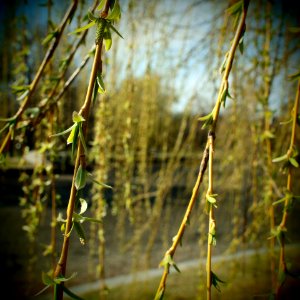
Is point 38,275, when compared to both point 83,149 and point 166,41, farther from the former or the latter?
point 83,149

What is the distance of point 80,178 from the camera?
30cm

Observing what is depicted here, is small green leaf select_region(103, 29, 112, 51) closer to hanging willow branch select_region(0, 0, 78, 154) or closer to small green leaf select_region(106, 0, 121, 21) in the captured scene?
small green leaf select_region(106, 0, 121, 21)

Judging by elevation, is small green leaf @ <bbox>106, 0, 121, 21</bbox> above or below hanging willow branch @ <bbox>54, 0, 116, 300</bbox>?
above

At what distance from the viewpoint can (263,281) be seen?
1687 mm

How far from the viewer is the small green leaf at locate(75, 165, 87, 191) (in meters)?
0.30

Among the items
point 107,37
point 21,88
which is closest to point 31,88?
point 21,88

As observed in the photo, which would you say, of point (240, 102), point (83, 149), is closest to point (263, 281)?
point (240, 102)

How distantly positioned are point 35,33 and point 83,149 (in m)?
1.12

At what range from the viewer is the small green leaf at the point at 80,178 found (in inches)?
11.9

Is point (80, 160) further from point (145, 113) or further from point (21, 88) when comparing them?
point (145, 113)

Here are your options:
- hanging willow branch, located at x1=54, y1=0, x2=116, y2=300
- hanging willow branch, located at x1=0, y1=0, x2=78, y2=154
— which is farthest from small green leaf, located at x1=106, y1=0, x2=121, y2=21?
hanging willow branch, located at x1=0, y1=0, x2=78, y2=154

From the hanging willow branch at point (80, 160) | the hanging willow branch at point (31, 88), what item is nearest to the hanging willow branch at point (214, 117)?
the hanging willow branch at point (80, 160)

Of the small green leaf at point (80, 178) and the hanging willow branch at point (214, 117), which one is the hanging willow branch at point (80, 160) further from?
the hanging willow branch at point (214, 117)

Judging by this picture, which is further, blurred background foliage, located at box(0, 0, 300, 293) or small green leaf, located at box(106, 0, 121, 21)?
blurred background foliage, located at box(0, 0, 300, 293)
